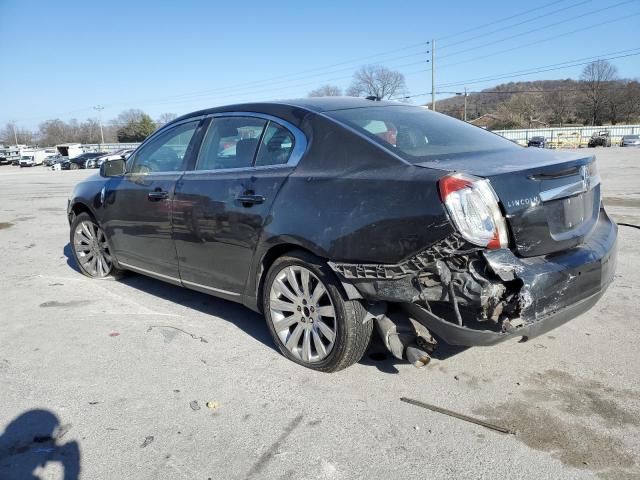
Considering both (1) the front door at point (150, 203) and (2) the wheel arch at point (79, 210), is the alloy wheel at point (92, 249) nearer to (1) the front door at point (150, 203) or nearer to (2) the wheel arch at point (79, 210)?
(2) the wheel arch at point (79, 210)

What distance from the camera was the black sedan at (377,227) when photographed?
8.87 feet

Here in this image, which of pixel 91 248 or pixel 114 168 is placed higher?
pixel 114 168

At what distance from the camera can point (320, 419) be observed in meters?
2.90

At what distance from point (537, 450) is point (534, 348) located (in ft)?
4.02

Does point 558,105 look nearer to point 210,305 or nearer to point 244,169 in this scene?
point 210,305

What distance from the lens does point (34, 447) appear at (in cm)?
273

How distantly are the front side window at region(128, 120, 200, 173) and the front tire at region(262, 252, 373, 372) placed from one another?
148 cm

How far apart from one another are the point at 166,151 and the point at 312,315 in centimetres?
219

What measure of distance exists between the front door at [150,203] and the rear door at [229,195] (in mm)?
175

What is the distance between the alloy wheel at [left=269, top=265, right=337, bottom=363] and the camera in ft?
10.9

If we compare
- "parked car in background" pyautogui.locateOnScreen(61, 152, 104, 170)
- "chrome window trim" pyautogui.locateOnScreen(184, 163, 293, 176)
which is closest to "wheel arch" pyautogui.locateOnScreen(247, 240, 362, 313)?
"chrome window trim" pyautogui.locateOnScreen(184, 163, 293, 176)

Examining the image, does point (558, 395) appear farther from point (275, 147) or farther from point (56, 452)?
point (56, 452)

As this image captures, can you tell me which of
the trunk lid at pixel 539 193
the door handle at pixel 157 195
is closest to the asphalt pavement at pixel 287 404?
the trunk lid at pixel 539 193

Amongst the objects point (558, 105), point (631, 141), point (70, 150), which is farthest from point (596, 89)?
point (70, 150)
